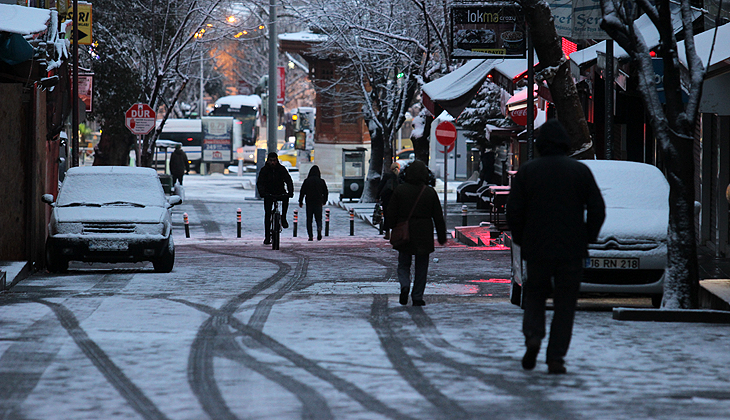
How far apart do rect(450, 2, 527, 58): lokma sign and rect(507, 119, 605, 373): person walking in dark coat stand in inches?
468

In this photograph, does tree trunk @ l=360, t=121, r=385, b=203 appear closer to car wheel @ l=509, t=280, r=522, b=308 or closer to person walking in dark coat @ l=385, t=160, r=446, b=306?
car wheel @ l=509, t=280, r=522, b=308

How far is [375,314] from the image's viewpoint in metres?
9.76

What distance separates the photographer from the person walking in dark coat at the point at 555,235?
257 inches

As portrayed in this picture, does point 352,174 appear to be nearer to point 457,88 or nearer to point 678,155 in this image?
point 457,88

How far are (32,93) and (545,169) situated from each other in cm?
1042

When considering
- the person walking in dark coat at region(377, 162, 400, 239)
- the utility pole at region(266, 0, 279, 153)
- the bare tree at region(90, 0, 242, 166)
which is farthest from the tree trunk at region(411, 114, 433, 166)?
the bare tree at region(90, 0, 242, 166)

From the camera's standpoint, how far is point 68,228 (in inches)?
568

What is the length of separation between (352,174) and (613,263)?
27128mm

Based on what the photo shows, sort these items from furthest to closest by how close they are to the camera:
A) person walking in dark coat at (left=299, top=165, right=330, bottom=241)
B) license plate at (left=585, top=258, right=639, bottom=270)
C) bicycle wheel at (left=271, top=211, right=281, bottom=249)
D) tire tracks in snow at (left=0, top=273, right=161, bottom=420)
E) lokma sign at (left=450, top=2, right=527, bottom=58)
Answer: person walking in dark coat at (left=299, top=165, right=330, bottom=241), bicycle wheel at (left=271, top=211, right=281, bottom=249), lokma sign at (left=450, top=2, right=527, bottom=58), license plate at (left=585, top=258, right=639, bottom=270), tire tracks in snow at (left=0, top=273, right=161, bottom=420)

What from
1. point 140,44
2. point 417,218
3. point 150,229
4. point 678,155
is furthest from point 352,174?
point 678,155

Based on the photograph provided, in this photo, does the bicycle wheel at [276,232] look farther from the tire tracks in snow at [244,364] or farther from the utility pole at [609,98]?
the tire tracks in snow at [244,364]

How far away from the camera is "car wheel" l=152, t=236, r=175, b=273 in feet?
48.1

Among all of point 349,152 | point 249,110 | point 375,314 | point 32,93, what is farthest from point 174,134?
A: point 375,314

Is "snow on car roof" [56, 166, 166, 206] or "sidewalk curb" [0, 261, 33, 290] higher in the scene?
"snow on car roof" [56, 166, 166, 206]
